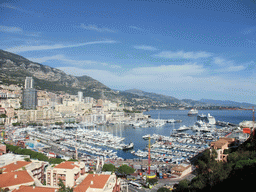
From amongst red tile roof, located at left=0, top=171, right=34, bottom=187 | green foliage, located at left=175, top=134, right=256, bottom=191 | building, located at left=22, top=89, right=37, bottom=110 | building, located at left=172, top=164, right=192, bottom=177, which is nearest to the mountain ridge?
building, located at left=22, top=89, right=37, bottom=110

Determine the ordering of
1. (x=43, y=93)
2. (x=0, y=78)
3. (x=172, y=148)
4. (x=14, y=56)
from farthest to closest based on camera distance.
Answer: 1. (x=14, y=56)
2. (x=43, y=93)
3. (x=0, y=78)
4. (x=172, y=148)

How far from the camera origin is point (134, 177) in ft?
37.8

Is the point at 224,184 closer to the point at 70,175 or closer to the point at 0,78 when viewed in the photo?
the point at 70,175

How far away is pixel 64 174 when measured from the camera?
8.63 m

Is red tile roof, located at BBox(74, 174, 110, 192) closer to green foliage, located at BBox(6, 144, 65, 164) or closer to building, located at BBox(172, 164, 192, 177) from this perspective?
green foliage, located at BBox(6, 144, 65, 164)

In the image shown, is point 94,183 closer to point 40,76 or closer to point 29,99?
point 29,99

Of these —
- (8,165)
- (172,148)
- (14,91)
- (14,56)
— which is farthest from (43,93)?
(8,165)

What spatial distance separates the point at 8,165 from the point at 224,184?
27.9 feet

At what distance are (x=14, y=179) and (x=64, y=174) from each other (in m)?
1.76

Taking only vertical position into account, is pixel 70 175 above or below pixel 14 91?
below

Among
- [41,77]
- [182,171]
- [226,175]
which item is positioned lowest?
[182,171]

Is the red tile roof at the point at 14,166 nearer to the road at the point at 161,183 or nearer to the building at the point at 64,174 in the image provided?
the building at the point at 64,174

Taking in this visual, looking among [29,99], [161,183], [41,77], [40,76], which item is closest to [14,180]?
[161,183]

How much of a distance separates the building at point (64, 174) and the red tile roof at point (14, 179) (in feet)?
3.18
